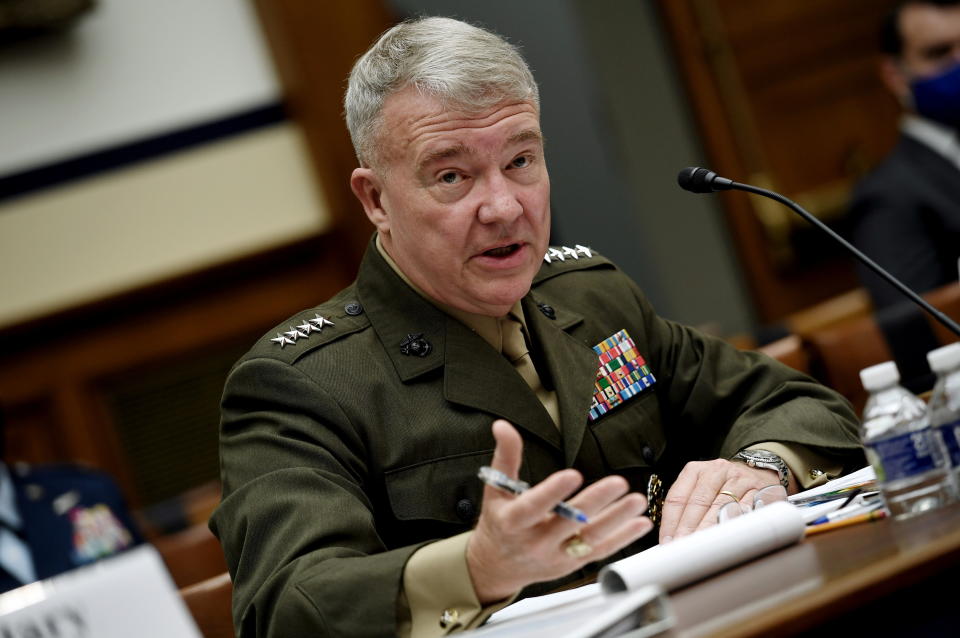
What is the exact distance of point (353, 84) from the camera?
1903 millimetres

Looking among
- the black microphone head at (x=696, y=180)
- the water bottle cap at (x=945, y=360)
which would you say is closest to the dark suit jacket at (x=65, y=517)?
the black microphone head at (x=696, y=180)

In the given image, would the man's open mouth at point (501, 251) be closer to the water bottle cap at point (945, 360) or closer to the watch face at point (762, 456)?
the watch face at point (762, 456)

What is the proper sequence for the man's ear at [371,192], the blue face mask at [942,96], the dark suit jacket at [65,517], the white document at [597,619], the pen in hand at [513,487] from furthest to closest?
the blue face mask at [942,96], the dark suit jacket at [65,517], the man's ear at [371,192], the pen in hand at [513,487], the white document at [597,619]

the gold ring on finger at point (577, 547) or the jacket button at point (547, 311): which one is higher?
the jacket button at point (547, 311)

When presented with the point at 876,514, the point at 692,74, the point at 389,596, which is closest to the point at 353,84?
the point at 389,596

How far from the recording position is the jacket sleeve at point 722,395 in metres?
1.96

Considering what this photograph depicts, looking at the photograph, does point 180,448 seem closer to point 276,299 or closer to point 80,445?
point 80,445

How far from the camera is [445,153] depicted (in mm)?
1770

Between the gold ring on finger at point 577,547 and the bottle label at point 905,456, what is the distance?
35cm

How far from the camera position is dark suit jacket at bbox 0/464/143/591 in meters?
3.23

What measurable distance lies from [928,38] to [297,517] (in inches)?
115

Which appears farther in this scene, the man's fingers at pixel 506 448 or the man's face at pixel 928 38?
the man's face at pixel 928 38

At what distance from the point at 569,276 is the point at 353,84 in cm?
54

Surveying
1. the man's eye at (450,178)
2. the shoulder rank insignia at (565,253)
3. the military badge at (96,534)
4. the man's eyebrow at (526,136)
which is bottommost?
the military badge at (96,534)
